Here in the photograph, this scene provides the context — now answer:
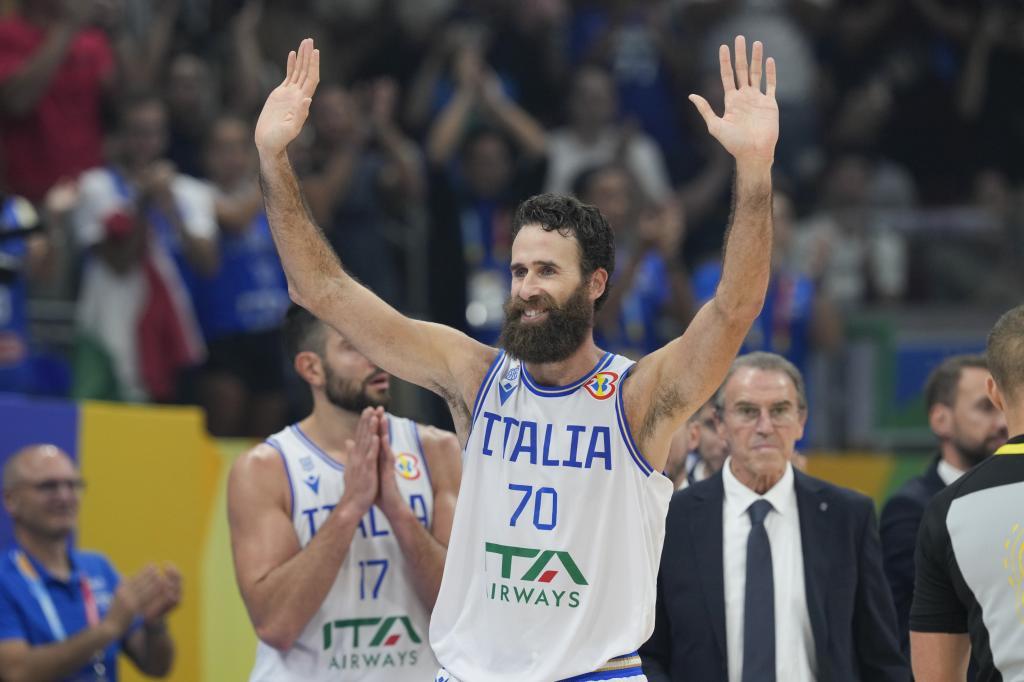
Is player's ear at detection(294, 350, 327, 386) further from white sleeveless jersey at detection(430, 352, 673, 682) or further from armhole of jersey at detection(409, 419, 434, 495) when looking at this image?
white sleeveless jersey at detection(430, 352, 673, 682)

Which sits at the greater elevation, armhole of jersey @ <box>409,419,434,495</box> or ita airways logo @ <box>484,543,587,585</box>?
armhole of jersey @ <box>409,419,434,495</box>

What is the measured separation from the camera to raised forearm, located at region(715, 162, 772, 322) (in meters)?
4.75

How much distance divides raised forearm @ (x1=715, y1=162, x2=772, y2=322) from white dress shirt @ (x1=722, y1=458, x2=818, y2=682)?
→ 1515 millimetres

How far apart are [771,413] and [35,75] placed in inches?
242

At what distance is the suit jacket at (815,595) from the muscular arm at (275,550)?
1266 mm

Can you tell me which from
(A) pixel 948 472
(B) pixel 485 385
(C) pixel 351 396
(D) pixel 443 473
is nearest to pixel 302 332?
(C) pixel 351 396

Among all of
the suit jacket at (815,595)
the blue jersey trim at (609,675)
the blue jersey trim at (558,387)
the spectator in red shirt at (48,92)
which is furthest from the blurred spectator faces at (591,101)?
the blue jersey trim at (609,675)

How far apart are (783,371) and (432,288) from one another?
203 inches

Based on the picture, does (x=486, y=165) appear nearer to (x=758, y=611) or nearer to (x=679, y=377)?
(x=758, y=611)

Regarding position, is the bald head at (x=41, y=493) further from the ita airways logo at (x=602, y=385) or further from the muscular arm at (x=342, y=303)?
the ita airways logo at (x=602, y=385)

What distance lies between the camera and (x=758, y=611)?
19.2ft

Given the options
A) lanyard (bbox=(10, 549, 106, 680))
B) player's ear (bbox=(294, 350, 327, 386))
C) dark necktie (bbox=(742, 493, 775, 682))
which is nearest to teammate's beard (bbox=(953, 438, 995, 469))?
dark necktie (bbox=(742, 493, 775, 682))

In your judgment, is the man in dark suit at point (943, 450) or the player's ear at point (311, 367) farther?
the man in dark suit at point (943, 450)

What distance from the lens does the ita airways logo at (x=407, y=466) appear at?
6379 mm
